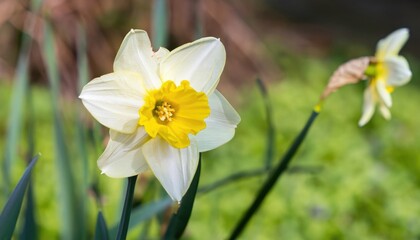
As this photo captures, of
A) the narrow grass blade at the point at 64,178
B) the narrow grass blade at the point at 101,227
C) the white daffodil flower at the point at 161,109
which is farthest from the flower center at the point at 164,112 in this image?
the narrow grass blade at the point at 64,178

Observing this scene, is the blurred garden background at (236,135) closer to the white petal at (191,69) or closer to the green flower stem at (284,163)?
the green flower stem at (284,163)

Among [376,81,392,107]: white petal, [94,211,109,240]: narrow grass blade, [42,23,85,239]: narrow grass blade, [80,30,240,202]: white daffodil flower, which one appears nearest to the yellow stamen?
[80,30,240,202]: white daffodil flower

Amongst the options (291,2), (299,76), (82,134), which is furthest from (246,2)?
(82,134)

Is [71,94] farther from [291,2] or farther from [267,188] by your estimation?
[291,2]

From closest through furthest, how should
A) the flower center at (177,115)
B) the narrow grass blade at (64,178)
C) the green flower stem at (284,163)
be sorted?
the flower center at (177,115) < the green flower stem at (284,163) < the narrow grass blade at (64,178)

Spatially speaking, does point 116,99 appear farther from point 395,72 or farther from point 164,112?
point 395,72
